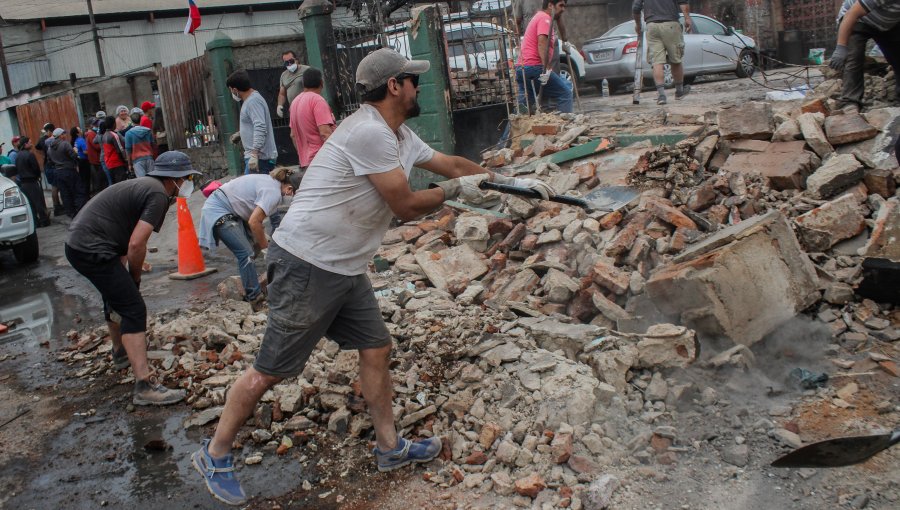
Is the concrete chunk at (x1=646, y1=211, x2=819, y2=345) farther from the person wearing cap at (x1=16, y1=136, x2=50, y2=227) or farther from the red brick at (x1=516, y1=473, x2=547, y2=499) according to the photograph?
the person wearing cap at (x1=16, y1=136, x2=50, y2=227)

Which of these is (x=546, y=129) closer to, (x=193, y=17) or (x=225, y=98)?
(x=225, y=98)

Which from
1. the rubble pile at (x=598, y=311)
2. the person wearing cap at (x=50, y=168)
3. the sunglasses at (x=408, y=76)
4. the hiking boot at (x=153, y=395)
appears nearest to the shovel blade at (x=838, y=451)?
the rubble pile at (x=598, y=311)

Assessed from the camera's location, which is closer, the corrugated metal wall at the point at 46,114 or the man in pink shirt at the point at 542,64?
the man in pink shirt at the point at 542,64

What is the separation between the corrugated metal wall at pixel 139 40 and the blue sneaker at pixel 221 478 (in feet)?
79.7

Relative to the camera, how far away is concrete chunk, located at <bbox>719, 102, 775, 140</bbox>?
6465mm

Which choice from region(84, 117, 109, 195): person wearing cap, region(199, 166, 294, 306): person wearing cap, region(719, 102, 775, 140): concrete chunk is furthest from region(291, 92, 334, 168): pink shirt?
region(84, 117, 109, 195): person wearing cap

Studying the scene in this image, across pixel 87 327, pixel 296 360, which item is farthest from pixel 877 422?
pixel 87 327

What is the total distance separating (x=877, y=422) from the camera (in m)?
3.67

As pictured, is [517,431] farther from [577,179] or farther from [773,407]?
[577,179]

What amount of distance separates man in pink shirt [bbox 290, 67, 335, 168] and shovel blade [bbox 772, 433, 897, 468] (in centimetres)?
536

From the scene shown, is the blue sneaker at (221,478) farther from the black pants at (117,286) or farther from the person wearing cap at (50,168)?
the person wearing cap at (50,168)

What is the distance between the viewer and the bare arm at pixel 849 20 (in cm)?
620

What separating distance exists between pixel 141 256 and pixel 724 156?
4843 millimetres

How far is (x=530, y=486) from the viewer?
11.0ft
